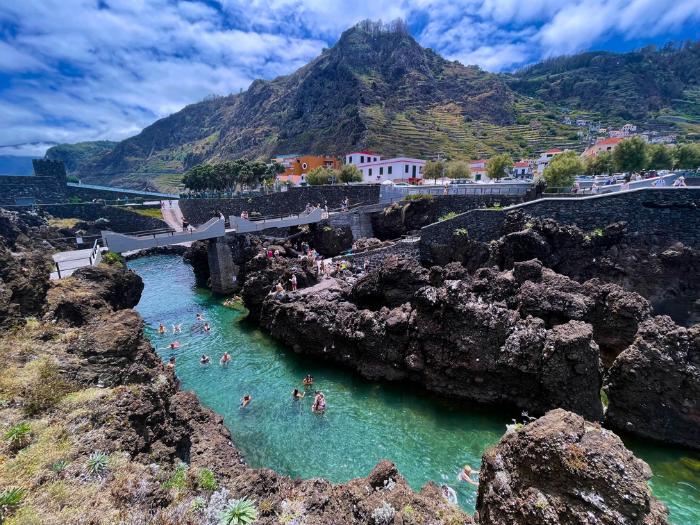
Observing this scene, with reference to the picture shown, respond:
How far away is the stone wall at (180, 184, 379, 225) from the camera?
37094 millimetres

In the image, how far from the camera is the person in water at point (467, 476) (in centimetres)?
1035

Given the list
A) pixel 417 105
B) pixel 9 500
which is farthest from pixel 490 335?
pixel 417 105

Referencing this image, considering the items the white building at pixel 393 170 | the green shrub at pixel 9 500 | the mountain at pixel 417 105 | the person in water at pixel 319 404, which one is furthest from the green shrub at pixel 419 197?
the mountain at pixel 417 105

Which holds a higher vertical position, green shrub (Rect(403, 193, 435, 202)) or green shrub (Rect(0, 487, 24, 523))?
green shrub (Rect(403, 193, 435, 202))

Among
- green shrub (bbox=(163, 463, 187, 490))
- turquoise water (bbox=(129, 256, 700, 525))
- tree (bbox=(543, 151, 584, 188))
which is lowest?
turquoise water (bbox=(129, 256, 700, 525))

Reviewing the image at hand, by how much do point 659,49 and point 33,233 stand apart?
253 m

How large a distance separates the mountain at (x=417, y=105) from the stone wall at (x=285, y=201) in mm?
47994

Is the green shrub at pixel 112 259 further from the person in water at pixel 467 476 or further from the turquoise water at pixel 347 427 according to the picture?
the person in water at pixel 467 476

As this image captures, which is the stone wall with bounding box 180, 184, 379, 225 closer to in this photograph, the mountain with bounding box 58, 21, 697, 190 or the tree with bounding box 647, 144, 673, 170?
the tree with bounding box 647, 144, 673, 170

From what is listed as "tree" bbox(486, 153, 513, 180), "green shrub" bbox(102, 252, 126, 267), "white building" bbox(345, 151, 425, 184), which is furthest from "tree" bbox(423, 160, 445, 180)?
"green shrub" bbox(102, 252, 126, 267)

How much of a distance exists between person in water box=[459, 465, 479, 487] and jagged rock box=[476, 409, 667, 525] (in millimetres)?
4308

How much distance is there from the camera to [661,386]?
463 inches

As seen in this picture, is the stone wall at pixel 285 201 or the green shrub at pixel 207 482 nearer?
the green shrub at pixel 207 482

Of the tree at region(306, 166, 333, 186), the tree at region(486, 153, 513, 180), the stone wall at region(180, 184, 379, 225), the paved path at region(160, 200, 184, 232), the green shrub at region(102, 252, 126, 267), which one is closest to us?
the green shrub at region(102, 252, 126, 267)
